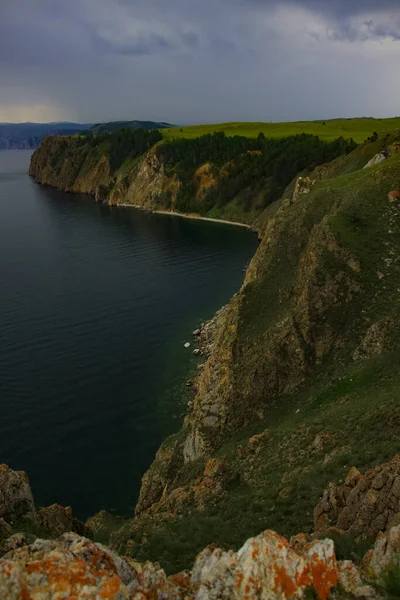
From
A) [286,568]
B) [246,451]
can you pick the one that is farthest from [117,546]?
[286,568]

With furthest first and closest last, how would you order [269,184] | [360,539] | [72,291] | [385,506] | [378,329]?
[269,184]
[72,291]
[378,329]
[385,506]
[360,539]

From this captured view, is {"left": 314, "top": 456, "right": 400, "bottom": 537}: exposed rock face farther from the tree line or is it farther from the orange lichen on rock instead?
the tree line

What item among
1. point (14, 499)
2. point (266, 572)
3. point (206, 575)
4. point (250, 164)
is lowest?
point (14, 499)

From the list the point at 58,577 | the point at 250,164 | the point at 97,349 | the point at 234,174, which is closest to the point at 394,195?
the point at 97,349

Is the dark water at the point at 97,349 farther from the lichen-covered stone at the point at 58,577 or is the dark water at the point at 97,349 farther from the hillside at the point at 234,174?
the lichen-covered stone at the point at 58,577

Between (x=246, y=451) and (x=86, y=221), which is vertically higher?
(x=86, y=221)

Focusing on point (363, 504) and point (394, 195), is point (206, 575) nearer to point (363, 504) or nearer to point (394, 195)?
point (363, 504)

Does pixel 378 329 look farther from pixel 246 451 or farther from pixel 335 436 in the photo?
pixel 246 451
